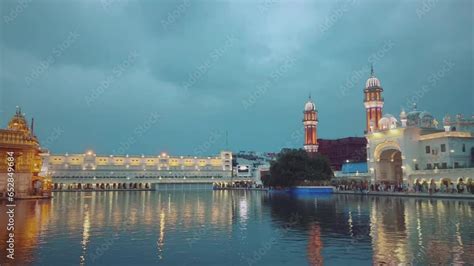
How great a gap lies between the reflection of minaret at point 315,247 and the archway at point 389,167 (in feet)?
162

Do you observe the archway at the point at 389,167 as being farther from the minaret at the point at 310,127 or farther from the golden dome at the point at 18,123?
the golden dome at the point at 18,123

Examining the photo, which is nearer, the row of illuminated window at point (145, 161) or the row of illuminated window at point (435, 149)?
the row of illuminated window at point (435, 149)

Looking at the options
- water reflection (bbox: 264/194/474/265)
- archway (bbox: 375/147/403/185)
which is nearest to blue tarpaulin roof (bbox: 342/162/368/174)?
archway (bbox: 375/147/403/185)

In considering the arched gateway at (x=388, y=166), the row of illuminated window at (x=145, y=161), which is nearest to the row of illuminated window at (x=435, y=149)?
the arched gateway at (x=388, y=166)

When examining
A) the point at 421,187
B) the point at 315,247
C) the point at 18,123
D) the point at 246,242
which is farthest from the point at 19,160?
the point at 421,187

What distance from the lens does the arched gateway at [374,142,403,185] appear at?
65250mm

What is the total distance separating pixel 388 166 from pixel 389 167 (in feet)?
0.81

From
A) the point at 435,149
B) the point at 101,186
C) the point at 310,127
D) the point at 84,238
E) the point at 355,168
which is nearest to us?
the point at 84,238

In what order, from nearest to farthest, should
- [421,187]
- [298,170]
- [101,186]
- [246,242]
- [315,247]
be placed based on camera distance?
1. [315,247]
2. [246,242]
3. [421,187]
4. [298,170]
5. [101,186]

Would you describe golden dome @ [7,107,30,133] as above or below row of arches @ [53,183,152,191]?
above

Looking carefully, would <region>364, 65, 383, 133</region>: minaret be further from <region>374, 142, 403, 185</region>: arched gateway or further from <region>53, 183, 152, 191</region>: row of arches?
<region>53, 183, 152, 191</region>: row of arches

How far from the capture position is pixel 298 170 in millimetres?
72188

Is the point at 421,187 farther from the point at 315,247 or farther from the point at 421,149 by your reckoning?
the point at 315,247

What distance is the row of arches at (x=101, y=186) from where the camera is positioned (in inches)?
4195
